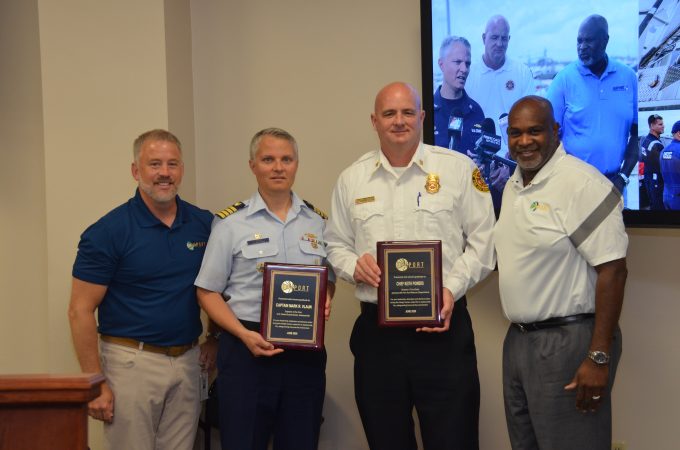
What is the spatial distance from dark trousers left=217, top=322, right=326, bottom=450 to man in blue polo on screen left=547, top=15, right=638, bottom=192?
1445 mm

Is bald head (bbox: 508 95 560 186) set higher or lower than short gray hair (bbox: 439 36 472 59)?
lower

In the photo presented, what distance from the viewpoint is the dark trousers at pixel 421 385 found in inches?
96.8

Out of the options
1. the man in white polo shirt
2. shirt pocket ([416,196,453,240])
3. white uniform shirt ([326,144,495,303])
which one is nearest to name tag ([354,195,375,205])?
white uniform shirt ([326,144,495,303])

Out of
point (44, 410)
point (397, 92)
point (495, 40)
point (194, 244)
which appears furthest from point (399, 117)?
point (44, 410)

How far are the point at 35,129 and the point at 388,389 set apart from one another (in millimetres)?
2194

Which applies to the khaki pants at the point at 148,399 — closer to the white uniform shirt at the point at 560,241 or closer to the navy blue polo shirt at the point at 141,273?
the navy blue polo shirt at the point at 141,273

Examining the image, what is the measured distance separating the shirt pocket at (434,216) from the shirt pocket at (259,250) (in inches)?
21.7

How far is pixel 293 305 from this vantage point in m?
2.44

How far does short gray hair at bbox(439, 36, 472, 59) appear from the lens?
3.13 m

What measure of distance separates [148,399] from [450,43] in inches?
79.8

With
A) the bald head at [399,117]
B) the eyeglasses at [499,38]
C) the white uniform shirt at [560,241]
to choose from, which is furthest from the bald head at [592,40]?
the bald head at [399,117]

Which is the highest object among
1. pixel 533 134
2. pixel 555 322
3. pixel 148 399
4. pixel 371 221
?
pixel 533 134

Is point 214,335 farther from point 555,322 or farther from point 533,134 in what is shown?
point 533,134

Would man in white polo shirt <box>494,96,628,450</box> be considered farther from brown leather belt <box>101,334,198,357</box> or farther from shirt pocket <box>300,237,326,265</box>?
brown leather belt <box>101,334,198,357</box>
